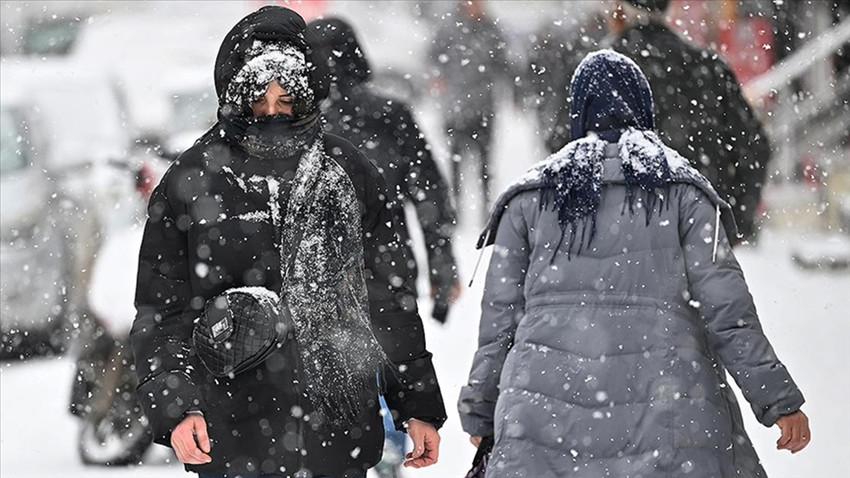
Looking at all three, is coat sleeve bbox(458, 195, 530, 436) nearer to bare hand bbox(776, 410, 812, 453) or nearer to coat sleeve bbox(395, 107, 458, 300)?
bare hand bbox(776, 410, 812, 453)

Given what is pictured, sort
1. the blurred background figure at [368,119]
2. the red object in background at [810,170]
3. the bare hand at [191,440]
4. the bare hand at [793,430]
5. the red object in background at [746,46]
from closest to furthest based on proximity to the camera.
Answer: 1. the bare hand at [191,440]
2. the bare hand at [793,430]
3. the blurred background figure at [368,119]
4. the red object in background at [810,170]
5. the red object in background at [746,46]

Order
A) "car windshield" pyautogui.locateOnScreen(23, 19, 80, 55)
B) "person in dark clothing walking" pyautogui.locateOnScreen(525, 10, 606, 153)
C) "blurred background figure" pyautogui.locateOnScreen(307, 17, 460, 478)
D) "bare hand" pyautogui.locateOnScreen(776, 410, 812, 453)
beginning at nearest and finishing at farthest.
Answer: "bare hand" pyautogui.locateOnScreen(776, 410, 812, 453)
"blurred background figure" pyautogui.locateOnScreen(307, 17, 460, 478)
"car windshield" pyautogui.locateOnScreen(23, 19, 80, 55)
"person in dark clothing walking" pyautogui.locateOnScreen(525, 10, 606, 153)

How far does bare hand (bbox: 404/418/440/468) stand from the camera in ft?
13.0

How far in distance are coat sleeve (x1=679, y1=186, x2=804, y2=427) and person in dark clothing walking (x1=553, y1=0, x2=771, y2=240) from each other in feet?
5.27

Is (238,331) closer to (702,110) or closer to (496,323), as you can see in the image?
(496,323)

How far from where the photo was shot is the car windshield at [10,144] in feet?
36.0

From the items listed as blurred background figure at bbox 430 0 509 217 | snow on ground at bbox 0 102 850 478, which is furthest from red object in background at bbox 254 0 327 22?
snow on ground at bbox 0 102 850 478

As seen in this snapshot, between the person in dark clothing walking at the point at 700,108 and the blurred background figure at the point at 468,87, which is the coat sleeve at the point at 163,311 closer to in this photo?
the person in dark clothing walking at the point at 700,108

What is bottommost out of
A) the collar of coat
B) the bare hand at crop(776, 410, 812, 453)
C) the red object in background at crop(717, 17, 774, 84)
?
the bare hand at crop(776, 410, 812, 453)

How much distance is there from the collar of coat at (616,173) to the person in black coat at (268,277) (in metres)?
0.43

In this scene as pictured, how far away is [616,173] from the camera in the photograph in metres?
4.03

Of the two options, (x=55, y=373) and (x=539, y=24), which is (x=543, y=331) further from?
(x=539, y=24)

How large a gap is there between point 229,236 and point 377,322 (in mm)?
397

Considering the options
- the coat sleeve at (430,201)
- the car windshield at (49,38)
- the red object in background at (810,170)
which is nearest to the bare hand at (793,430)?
the coat sleeve at (430,201)
